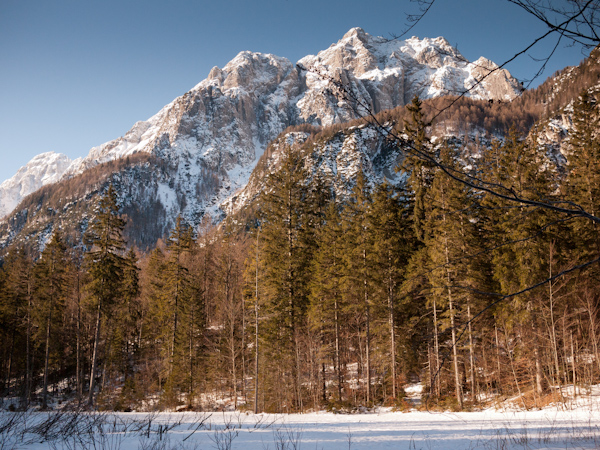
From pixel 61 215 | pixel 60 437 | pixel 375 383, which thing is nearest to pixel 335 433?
pixel 60 437

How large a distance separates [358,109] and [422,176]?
23.8 meters

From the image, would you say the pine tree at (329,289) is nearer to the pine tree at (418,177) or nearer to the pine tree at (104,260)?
the pine tree at (418,177)

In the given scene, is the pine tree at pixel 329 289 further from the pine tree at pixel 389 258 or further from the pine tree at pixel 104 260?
the pine tree at pixel 104 260

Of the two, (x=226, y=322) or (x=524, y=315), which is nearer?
(x=524, y=315)

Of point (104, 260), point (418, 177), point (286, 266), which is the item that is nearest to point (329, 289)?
point (286, 266)

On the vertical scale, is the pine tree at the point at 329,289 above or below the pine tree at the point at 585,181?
below

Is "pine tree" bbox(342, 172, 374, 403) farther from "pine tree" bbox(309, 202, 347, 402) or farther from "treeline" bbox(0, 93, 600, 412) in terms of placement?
"pine tree" bbox(309, 202, 347, 402)

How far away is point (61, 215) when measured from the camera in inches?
6447

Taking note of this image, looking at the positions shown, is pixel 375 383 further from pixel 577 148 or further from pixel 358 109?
pixel 358 109

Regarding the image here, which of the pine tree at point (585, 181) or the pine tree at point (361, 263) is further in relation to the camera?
the pine tree at point (361, 263)

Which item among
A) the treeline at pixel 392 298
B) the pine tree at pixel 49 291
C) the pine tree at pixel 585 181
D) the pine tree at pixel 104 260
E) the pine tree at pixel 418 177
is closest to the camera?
the treeline at pixel 392 298

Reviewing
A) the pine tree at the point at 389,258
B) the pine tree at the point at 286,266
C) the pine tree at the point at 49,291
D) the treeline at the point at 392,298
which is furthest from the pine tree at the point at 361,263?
the pine tree at the point at 49,291

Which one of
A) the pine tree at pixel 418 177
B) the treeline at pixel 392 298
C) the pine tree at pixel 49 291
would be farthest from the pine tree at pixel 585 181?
the pine tree at pixel 49 291

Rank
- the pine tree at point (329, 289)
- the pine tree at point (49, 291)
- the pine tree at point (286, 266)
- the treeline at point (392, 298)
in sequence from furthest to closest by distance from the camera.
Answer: the pine tree at point (49, 291) → the pine tree at point (329, 289) → the pine tree at point (286, 266) → the treeline at point (392, 298)
